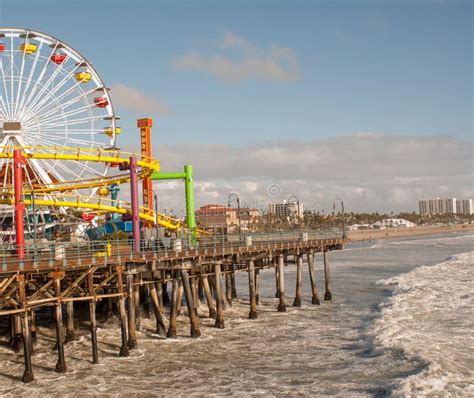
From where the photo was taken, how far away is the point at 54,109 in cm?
4606

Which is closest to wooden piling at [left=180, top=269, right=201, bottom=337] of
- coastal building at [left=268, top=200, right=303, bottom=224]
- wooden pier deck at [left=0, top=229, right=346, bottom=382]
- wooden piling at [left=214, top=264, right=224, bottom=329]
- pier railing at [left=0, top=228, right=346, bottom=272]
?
wooden pier deck at [left=0, top=229, right=346, bottom=382]

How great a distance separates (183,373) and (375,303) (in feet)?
73.0

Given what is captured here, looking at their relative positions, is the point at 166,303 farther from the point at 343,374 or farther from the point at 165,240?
the point at 343,374

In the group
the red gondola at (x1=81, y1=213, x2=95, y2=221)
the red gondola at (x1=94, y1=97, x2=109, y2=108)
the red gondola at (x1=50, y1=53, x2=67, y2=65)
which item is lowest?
the red gondola at (x1=81, y1=213, x2=95, y2=221)

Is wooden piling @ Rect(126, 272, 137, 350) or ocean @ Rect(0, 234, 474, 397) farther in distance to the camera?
wooden piling @ Rect(126, 272, 137, 350)

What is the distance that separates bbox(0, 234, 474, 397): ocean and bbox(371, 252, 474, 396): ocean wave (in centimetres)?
6

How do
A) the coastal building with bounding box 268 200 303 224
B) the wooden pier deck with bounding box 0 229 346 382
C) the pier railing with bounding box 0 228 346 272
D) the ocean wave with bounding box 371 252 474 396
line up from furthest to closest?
the coastal building with bounding box 268 200 303 224, the pier railing with bounding box 0 228 346 272, the wooden pier deck with bounding box 0 229 346 382, the ocean wave with bounding box 371 252 474 396

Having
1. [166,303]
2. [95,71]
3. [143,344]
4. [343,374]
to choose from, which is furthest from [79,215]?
[343,374]

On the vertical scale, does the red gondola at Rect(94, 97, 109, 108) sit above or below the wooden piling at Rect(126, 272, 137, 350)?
above

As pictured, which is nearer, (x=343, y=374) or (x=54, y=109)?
(x=343, y=374)

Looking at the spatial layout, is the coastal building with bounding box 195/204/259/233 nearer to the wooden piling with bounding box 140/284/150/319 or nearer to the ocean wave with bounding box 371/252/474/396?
the ocean wave with bounding box 371/252/474/396

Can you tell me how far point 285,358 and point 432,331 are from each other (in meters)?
9.04

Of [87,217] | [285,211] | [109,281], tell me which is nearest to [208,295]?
[109,281]

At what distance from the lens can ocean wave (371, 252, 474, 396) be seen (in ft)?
74.4
